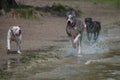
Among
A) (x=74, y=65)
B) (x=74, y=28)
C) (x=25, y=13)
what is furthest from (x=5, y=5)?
(x=74, y=65)

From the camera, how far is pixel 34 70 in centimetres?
1216

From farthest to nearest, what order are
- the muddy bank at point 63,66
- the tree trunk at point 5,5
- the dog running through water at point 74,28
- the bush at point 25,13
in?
the tree trunk at point 5,5, the bush at point 25,13, the dog running through water at point 74,28, the muddy bank at point 63,66

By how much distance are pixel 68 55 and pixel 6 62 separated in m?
2.54

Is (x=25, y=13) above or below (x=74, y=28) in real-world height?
below

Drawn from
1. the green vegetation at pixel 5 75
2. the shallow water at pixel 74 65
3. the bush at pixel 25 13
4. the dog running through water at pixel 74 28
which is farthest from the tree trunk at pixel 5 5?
the green vegetation at pixel 5 75

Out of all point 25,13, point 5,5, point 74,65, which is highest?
point 5,5

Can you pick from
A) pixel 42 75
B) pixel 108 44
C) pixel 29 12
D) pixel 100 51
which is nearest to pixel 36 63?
pixel 42 75

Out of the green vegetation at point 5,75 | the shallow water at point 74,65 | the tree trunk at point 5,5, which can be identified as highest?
the tree trunk at point 5,5

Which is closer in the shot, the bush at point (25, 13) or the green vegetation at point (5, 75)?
the green vegetation at point (5, 75)

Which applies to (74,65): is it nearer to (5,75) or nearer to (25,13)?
(5,75)

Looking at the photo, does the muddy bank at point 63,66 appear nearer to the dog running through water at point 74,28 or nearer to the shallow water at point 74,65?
the shallow water at point 74,65

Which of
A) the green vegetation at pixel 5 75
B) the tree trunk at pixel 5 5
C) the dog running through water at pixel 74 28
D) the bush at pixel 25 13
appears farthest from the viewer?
the tree trunk at pixel 5 5

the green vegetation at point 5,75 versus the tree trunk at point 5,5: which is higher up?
the tree trunk at point 5,5

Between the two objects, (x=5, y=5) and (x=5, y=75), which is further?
(x=5, y=5)
